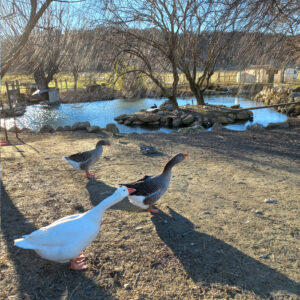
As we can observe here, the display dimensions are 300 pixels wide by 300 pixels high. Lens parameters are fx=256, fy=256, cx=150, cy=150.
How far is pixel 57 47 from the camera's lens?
689 cm

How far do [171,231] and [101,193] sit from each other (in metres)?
1.68

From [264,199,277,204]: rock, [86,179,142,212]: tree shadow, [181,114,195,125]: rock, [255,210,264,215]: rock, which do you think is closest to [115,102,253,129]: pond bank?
[181,114,195,125]: rock

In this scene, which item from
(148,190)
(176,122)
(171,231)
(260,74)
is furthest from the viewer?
(176,122)

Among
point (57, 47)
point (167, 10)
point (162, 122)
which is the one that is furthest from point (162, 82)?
point (57, 47)

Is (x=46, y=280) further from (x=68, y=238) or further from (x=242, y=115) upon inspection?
(x=242, y=115)

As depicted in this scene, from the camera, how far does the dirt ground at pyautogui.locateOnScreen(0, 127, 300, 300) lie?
2537 mm

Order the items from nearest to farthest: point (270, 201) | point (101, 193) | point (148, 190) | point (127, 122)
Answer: point (148, 190), point (270, 201), point (101, 193), point (127, 122)

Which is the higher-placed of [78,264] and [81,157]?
[81,157]

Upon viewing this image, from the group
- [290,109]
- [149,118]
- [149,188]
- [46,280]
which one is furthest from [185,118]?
[46,280]

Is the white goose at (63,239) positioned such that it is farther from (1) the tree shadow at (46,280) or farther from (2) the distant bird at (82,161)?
(2) the distant bird at (82,161)

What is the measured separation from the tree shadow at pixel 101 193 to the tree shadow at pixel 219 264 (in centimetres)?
79

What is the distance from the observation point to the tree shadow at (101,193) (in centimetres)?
416

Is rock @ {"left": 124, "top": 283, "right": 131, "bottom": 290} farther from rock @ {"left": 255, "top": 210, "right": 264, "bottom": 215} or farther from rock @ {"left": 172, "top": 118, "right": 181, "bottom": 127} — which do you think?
rock @ {"left": 172, "top": 118, "right": 181, "bottom": 127}

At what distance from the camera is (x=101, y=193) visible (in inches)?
182
